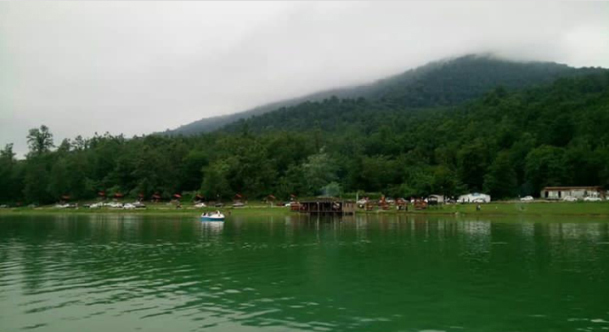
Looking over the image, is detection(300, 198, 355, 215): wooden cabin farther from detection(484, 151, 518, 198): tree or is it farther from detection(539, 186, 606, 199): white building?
detection(539, 186, 606, 199): white building

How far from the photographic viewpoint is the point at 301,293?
23797mm

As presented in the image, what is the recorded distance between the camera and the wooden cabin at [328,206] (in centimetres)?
9706

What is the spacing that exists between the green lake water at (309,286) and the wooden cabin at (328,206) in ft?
168

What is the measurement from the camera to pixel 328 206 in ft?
322

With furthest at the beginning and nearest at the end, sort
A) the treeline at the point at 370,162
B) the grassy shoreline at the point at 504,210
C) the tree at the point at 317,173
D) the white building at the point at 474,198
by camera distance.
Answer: the tree at the point at 317,173
the treeline at the point at 370,162
the white building at the point at 474,198
the grassy shoreline at the point at 504,210

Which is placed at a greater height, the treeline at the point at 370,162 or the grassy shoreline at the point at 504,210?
the treeline at the point at 370,162

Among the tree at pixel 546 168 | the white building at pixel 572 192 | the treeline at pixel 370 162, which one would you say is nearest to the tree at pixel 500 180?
the treeline at pixel 370 162

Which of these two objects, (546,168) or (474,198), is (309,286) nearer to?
(474,198)

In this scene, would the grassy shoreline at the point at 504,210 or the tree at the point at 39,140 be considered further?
the tree at the point at 39,140

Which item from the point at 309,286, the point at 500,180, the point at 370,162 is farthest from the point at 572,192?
the point at 309,286

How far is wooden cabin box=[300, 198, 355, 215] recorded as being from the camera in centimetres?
9706

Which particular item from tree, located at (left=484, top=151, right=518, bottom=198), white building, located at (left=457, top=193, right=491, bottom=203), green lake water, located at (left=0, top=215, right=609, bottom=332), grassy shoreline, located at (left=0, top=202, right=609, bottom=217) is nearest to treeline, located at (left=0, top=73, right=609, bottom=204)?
tree, located at (left=484, top=151, right=518, bottom=198)

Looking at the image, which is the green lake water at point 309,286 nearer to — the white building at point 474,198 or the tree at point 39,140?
the white building at point 474,198

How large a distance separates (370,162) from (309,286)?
110 metres
